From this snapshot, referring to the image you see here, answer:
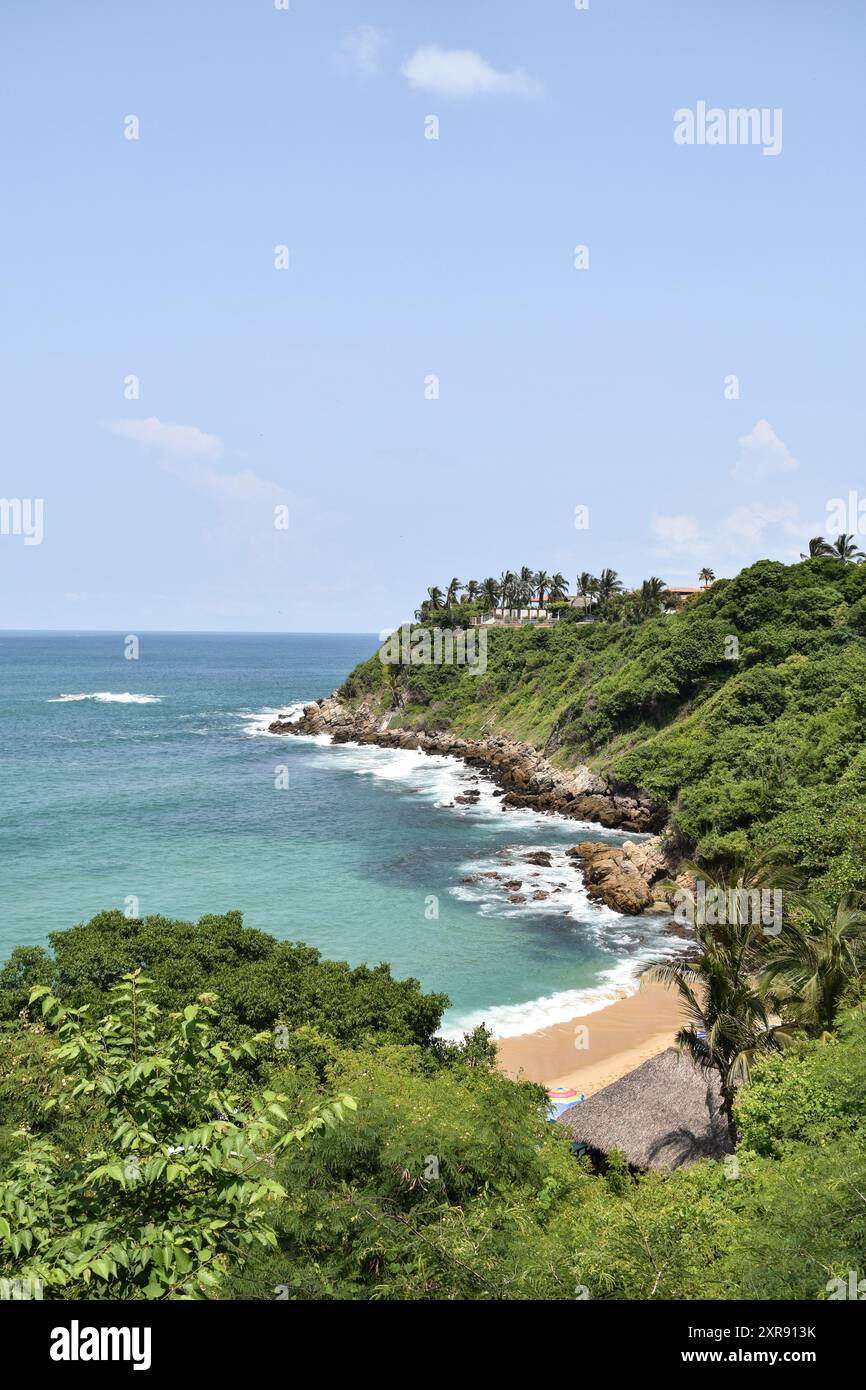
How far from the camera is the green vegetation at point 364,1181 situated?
5734 millimetres

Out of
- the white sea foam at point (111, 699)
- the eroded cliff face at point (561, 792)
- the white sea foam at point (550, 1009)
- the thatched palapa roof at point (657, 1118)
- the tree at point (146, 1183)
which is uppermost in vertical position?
the tree at point (146, 1183)

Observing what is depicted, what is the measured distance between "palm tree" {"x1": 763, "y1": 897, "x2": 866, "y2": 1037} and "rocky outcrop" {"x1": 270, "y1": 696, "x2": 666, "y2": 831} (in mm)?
29797

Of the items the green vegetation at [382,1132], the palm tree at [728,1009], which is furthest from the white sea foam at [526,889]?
the palm tree at [728,1009]

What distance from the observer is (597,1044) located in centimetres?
2709

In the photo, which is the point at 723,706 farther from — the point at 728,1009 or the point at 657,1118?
the point at 728,1009

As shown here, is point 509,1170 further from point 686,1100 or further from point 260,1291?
point 686,1100

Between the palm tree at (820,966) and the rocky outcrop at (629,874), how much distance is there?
1826 centimetres

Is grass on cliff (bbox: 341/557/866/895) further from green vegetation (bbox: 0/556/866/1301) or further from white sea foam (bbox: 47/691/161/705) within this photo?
white sea foam (bbox: 47/691/161/705)

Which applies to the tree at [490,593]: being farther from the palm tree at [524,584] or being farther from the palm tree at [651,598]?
the palm tree at [651,598]

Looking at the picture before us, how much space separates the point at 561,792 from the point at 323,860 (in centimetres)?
1915

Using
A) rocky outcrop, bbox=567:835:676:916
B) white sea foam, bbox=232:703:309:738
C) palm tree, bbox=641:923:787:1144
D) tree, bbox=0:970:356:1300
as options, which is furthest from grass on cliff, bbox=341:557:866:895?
tree, bbox=0:970:356:1300

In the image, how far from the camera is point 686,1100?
20.2 meters

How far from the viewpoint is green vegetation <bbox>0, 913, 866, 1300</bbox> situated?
5734 mm
